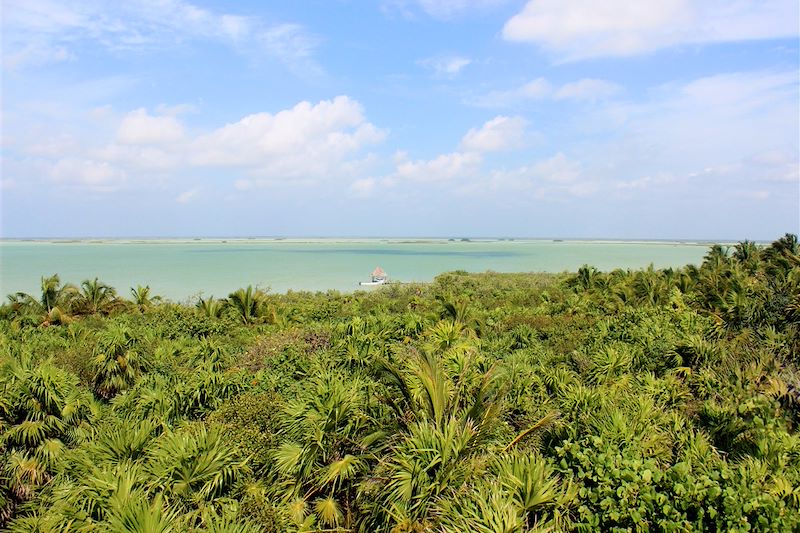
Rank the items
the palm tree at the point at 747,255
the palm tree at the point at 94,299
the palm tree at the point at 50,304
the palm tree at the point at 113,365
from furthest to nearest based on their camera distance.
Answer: the palm tree at the point at 747,255
the palm tree at the point at 94,299
the palm tree at the point at 50,304
the palm tree at the point at 113,365

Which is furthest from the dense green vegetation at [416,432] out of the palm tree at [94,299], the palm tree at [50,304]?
the palm tree at [94,299]

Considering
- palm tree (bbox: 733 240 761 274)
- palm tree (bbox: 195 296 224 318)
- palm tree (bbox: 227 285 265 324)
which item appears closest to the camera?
palm tree (bbox: 195 296 224 318)

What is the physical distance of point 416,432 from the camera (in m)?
9.74

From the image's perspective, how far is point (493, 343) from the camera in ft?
77.4

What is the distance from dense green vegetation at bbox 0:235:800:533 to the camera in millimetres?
8648

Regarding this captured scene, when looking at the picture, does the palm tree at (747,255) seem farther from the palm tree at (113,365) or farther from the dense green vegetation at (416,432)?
the palm tree at (113,365)

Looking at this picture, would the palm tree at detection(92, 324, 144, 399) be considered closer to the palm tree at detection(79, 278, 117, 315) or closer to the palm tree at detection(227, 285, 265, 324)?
the palm tree at detection(227, 285, 265, 324)

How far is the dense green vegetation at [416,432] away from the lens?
8648 millimetres

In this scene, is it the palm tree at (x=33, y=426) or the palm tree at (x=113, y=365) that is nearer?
the palm tree at (x=33, y=426)

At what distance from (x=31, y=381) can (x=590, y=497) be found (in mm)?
14743

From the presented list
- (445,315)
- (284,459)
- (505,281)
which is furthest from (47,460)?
(505,281)

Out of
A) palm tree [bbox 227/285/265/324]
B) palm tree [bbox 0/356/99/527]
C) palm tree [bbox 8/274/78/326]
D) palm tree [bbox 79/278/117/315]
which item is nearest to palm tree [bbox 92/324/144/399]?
palm tree [bbox 0/356/99/527]

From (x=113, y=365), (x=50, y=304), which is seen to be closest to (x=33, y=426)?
(x=113, y=365)

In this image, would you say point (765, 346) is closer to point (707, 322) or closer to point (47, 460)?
point (707, 322)
